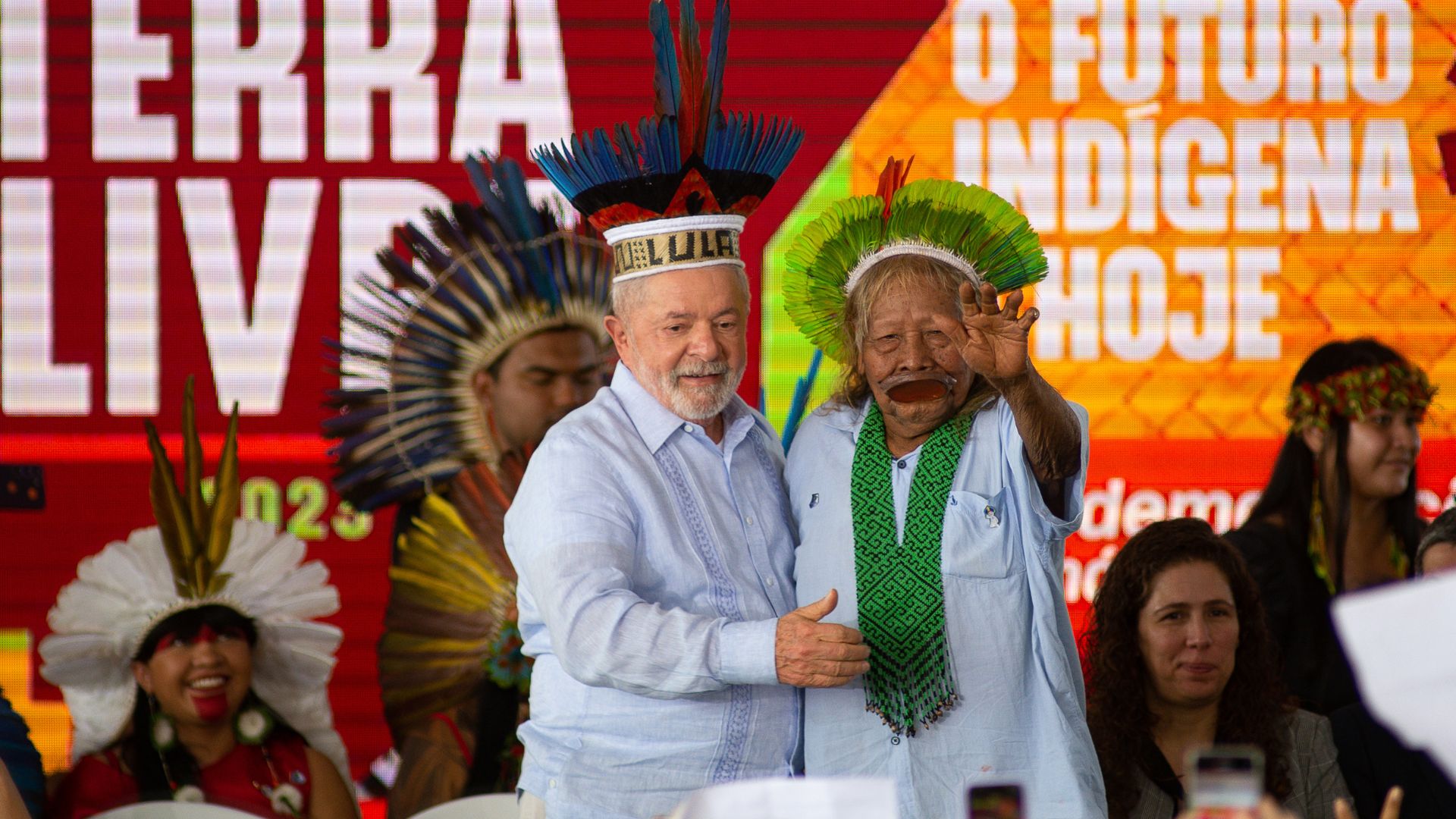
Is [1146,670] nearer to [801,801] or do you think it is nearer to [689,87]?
[689,87]

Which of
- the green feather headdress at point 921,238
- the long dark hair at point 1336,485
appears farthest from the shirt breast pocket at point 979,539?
the long dark hair at point 1336,485

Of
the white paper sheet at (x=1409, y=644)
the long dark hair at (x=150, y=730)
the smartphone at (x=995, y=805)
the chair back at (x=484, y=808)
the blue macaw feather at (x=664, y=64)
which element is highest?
the blue macaw feather at (x=664, y=64)

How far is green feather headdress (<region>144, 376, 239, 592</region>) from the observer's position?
3.72 meters

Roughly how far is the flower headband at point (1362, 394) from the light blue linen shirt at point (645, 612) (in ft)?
6.62

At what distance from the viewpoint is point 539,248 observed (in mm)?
4070

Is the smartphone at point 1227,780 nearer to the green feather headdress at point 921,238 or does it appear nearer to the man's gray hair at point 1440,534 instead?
the green feather headdress at point 921,238

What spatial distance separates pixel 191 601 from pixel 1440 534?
2927mm

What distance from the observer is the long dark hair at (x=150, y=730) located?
147 inches

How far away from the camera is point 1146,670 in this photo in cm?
312

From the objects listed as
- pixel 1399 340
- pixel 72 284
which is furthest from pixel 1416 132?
pixel 72 284

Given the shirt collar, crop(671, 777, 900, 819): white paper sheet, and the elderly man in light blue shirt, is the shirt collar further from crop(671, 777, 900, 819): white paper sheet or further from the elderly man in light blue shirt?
crop(671, 777, 900, 819): white paper sheet

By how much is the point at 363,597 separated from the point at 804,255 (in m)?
2.02

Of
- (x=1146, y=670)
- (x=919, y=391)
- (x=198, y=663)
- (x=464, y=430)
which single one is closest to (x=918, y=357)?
(x=919, y=391)

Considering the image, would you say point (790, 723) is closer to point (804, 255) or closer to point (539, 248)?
point (804, 255)
